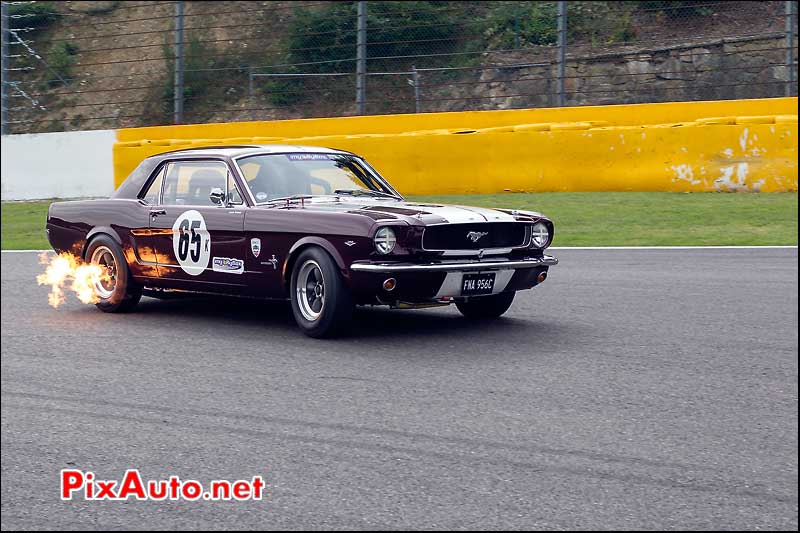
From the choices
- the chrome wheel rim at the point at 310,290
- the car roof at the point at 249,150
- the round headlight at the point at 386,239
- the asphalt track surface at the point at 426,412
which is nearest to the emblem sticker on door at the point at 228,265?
the asphalt track surface at the point at 426,412

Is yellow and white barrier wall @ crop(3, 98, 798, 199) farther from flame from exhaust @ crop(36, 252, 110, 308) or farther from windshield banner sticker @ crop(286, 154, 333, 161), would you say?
windshield banner sticker @ crop(286, 154, 333, 161)

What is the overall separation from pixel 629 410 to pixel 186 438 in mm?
2035

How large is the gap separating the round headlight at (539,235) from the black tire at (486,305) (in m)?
0.41

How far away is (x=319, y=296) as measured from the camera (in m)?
7.07

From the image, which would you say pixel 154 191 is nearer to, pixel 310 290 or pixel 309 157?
pixel 309 157

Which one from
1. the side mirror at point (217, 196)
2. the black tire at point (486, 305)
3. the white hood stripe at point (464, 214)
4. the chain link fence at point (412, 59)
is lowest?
the black tire at point (486, 305)

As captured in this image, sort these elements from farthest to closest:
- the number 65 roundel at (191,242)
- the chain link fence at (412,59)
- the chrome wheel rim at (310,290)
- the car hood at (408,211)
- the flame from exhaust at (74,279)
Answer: the chain link fence at (412,59) → the flame from exhaust at (74,279) → the number 65 roundel at (191,242) → the chrome wheel rim at (310,290) → the car hood at (408,211)

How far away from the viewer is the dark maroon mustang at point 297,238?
6852 mm

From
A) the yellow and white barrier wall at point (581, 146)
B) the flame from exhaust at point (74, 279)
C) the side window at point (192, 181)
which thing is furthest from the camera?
the yellow and white barrier wall at point (581, 146)

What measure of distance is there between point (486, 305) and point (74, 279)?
3466 millimetres

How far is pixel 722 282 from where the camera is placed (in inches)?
356

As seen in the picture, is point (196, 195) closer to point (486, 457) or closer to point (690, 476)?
point (486, 457)

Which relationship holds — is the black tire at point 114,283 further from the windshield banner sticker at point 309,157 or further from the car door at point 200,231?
the windshield banner sticker at point 309,157

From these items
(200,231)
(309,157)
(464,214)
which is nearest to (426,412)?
(464,214)
